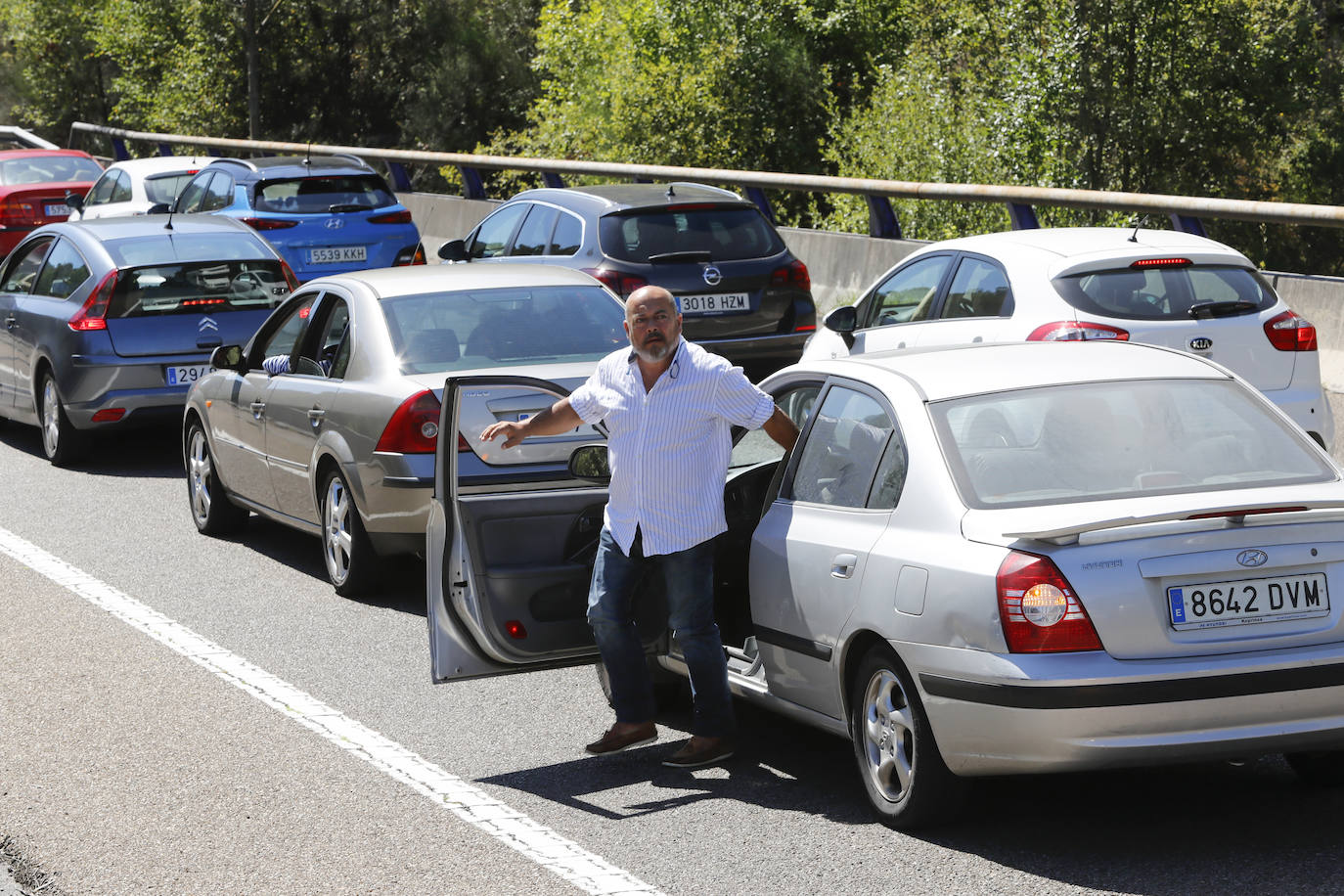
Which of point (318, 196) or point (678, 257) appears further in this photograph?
point (318, 196)

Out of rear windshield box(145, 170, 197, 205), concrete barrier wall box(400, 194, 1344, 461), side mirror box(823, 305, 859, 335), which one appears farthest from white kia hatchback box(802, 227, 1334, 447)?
rear windshield box(145, 170, 197, 205)

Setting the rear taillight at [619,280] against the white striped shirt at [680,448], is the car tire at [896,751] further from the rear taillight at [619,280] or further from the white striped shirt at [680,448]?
the rear taillight at [619,280]

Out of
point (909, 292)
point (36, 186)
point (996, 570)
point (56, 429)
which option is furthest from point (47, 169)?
point (996, 570)

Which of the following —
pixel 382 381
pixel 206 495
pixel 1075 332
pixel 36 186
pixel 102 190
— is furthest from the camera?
pixel 36 186

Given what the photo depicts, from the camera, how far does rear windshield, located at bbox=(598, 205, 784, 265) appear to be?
14156 millimetres

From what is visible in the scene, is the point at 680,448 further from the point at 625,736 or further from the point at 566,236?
the point at 566,236

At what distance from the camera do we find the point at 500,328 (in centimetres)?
941

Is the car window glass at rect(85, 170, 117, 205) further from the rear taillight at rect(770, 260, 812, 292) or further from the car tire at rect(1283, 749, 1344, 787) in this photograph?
the car tire at rect(1283, 749, 1344, 787)

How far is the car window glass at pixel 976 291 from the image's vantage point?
10.4 m

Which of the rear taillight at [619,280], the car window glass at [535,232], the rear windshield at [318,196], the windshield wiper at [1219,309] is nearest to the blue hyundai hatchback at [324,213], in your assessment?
the rear windshield at [318,196]

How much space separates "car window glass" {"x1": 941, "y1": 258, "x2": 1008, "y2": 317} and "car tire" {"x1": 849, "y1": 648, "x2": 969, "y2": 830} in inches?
194

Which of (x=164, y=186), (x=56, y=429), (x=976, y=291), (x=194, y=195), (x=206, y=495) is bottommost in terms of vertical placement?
(x=56, y=429)

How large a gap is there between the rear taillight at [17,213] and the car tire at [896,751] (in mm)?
23017

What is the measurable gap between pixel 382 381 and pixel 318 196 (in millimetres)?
10977
